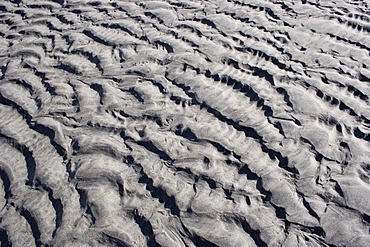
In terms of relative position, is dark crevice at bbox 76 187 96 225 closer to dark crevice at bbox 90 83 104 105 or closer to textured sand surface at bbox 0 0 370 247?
textured sand surface at bbox 0 0 370 247

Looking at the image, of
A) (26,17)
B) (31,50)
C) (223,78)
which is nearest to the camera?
(223,78)

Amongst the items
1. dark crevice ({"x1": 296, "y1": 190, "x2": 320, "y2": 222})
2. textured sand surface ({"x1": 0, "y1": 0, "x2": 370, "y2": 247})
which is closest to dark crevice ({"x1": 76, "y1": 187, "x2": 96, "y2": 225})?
textured sand surface ({"x1": 0, "y1": 0, "x2": 370, "y2": 247})

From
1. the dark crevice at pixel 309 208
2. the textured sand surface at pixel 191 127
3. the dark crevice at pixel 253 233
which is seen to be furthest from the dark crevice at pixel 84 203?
the dark crevice at pixel 309 208

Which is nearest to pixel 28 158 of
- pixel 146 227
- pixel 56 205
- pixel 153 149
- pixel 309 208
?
pixel 56 205

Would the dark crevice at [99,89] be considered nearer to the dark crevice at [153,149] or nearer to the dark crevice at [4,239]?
the dark crevice at [153,149]

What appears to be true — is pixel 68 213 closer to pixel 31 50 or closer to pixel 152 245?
pixel 152 245

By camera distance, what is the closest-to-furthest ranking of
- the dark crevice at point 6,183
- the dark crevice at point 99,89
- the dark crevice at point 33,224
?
the dark crevice at point 33,224 < the dark crevice at point 6,183 < the dark crevice at point 99,89

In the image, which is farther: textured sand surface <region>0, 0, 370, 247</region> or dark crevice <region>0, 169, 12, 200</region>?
dark crevice <region>0, 169, 12, 200</region>

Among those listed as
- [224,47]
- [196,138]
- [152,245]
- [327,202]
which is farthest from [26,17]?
[327,202]
